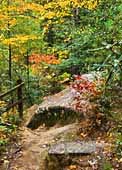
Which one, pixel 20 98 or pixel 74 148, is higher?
pixel 74 148

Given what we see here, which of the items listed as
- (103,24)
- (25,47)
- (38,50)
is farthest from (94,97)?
(38,50)

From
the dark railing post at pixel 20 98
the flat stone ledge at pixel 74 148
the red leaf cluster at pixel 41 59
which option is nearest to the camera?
the flat stone ledge at pixel 74 148

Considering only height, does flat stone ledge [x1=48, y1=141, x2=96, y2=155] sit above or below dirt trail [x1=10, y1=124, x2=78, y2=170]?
above

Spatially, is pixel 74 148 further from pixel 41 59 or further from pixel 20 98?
pixel 41 59

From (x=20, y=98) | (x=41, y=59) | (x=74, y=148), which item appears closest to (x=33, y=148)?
(x=74, y=148)

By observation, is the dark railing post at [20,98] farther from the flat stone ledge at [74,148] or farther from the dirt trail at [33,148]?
the flat stone ledge at [74,148]

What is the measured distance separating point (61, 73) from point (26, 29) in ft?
16.4

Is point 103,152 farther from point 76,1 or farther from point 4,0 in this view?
point 4,0

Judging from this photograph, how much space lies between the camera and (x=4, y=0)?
13.4 metres

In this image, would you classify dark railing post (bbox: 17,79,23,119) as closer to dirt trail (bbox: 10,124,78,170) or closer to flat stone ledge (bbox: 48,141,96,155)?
dirt trail (bbox: 10,124,78,170)

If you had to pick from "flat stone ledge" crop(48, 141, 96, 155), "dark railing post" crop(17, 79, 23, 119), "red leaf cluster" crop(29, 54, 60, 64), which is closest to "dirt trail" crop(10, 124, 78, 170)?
"flat stone ledge" crop(48, 141, 96, 155)

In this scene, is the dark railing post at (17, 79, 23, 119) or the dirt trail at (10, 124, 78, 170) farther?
the dark railing post at (17, 79, 23, 119)

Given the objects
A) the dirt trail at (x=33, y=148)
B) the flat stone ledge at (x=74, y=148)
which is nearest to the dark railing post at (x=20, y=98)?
the dirt trail at (x=33, y=148)

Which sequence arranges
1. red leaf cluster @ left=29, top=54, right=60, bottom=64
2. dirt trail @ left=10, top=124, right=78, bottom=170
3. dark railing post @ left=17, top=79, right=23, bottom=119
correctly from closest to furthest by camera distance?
dirt trail @ left=10, top=124, right=78, bottom=170 < dark railing post @ left=17, top=79, right=23, bottom=119 < red leaf cluster @ left=29, top=54, right=60, bottom=64
